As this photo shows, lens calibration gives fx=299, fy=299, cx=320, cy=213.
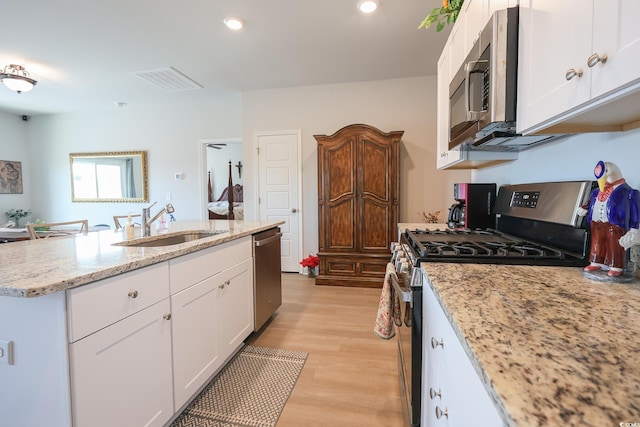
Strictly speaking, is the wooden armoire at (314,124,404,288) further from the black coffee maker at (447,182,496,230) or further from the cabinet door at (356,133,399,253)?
the black coffee maker at (447,182,496,230)

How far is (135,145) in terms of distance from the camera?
5.27 metres

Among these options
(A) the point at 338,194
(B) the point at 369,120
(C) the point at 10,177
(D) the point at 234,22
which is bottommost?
(A) the point at 338,194

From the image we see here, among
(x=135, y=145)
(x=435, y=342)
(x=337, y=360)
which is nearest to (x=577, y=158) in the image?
(x=435, y=342)

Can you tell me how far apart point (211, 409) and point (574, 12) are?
85.7 inches

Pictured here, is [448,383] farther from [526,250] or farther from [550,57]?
[550,57]

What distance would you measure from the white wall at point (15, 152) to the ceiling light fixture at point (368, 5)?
21.5 feet

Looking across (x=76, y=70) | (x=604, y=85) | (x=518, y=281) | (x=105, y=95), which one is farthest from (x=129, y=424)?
(x=105, y=95)

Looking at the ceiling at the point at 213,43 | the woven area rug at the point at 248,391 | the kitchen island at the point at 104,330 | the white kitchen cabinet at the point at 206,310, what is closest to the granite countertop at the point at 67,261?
the kitchen island at the point at 104,330

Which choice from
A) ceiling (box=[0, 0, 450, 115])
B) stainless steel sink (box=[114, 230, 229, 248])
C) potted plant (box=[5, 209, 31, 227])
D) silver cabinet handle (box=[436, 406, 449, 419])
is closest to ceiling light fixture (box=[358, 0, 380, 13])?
ceiling (box=[0, 0, 450, 115])

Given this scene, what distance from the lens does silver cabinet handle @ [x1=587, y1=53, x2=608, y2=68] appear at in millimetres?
676

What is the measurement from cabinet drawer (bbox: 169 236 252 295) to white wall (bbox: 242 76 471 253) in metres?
2.34

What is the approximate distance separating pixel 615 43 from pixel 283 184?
3.92m

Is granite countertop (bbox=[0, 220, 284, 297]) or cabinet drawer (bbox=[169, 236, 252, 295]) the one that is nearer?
granite countertop (bbox=[0, 220, 284, 297])

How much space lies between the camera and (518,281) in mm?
894
